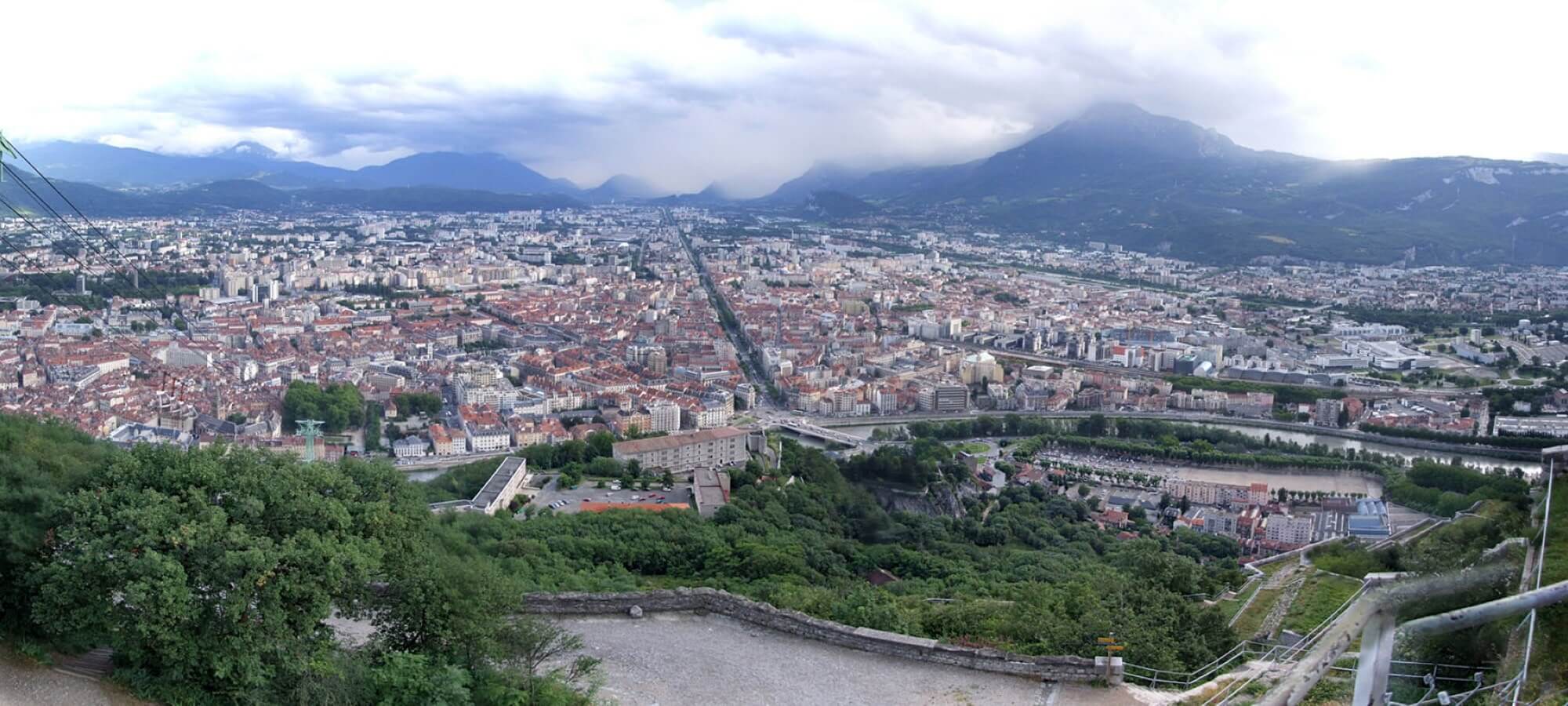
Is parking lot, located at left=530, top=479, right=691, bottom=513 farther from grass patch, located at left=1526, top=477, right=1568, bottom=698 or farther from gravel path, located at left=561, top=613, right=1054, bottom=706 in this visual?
grass patch, located at left=1526, top=477, right=1568, bottom=698

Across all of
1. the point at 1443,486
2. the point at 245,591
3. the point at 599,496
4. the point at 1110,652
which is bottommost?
the point at 599,496

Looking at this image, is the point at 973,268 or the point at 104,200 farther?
the point at 104,200

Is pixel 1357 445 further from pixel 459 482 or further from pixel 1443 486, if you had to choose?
pixel 459 482

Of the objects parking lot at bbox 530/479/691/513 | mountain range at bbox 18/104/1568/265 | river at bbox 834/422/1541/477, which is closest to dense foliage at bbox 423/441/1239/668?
parking lot at bbox 530/479/691/513

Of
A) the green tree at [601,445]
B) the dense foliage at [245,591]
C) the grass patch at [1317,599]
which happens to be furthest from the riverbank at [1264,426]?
the dense foliage at [245,591]

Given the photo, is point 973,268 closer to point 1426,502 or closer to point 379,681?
point 1426,502

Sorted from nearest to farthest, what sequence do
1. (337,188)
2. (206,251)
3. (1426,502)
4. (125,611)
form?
(125,611), (1426,502), (206,251), (337,188)

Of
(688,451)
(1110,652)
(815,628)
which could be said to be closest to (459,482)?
(688,451)

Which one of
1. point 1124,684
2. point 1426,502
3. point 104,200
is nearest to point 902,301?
point 1426,502
